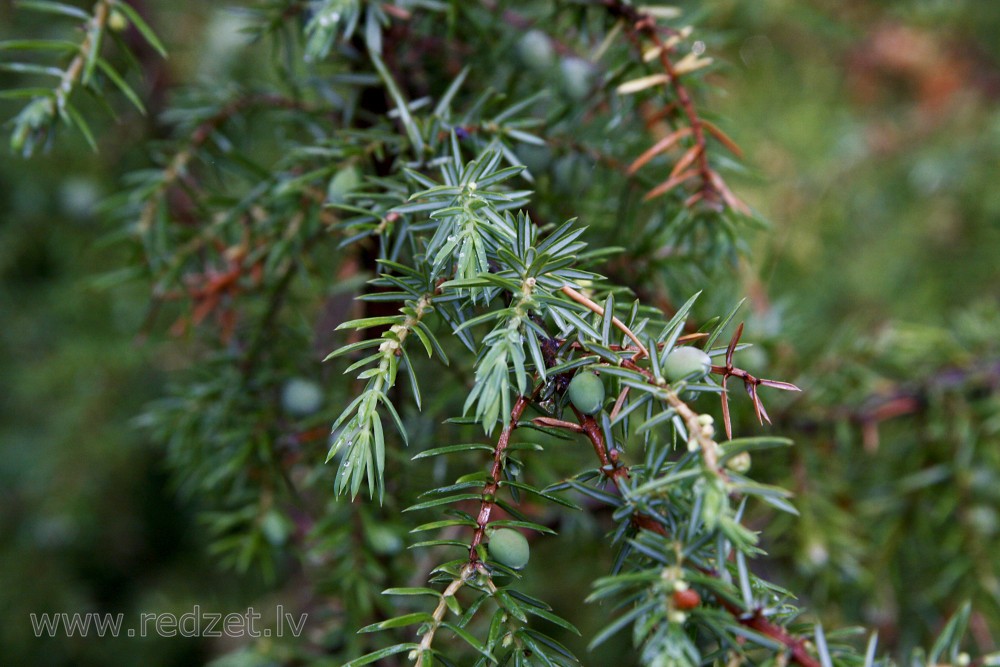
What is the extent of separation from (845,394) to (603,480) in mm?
716

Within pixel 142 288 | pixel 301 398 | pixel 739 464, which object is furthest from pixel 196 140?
pixel 142 288

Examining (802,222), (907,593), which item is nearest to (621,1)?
(907,593)

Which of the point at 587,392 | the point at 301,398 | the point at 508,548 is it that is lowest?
the point at 301,398

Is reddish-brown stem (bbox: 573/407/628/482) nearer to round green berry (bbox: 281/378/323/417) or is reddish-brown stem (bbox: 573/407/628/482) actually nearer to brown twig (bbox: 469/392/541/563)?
brown twig (bbox: 469/392/541/563)

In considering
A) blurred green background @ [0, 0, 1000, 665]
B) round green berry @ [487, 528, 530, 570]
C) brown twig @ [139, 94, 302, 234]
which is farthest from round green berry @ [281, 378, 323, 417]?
blurred green background @ [0, 0, 1000, 665]

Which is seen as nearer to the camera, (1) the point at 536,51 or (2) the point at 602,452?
(2) the point at 602,452

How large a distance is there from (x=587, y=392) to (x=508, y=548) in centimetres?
13

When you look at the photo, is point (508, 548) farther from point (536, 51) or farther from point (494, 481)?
point (536, 51)

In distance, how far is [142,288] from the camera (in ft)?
5.19

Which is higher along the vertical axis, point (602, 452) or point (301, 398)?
point (602, 452)

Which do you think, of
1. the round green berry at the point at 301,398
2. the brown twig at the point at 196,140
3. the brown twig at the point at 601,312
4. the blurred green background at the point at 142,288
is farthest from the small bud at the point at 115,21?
the blurred green background at the point at 142,288

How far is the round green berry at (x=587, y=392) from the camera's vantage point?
1.66 ft

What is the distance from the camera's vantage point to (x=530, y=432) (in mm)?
883

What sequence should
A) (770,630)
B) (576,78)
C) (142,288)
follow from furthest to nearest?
(142,288)
(576,78)
(770,630)
